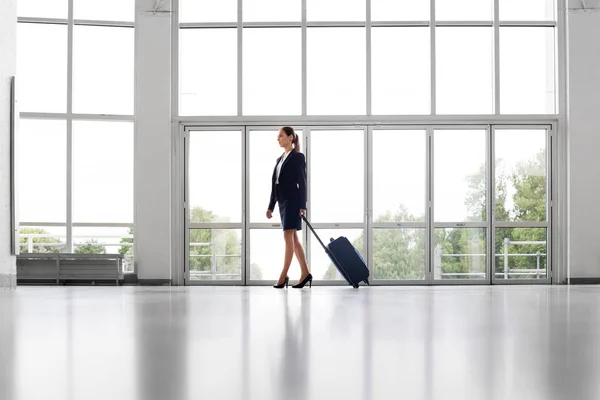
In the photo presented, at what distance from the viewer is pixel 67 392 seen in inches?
58.6

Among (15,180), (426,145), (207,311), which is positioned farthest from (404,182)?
(207,311)

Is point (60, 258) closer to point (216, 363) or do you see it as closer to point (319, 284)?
point (319, 284)

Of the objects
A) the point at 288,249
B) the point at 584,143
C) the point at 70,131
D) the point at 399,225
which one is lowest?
the point at 288,249

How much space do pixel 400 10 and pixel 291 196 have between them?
4.29 metres

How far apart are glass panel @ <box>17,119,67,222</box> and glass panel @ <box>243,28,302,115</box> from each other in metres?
2.69

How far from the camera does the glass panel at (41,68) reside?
1012 centimetres

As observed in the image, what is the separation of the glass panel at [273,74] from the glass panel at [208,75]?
0.66 feet

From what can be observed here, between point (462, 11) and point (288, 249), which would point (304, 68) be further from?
point (288, 249)

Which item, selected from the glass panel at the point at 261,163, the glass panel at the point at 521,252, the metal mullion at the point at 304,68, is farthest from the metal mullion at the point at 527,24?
the glass panel at the point at 261,163

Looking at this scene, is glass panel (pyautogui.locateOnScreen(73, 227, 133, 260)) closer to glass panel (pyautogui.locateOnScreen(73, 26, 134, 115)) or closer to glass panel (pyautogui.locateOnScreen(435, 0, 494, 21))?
glass panel (pyautogui.locateOnScreen(73, 26, 134, 115))

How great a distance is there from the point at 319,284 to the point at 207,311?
5871mm

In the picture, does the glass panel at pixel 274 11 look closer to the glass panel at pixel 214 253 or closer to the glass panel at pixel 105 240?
the glass panel at pixel 214 253

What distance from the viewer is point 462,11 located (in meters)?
10.3

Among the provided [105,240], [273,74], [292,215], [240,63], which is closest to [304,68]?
[273,74]
